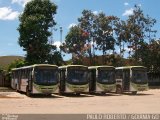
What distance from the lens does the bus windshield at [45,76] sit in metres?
33.5

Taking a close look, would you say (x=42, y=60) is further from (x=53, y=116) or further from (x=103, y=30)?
(x=53, y=116)

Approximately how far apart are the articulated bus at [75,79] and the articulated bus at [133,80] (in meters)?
4.69

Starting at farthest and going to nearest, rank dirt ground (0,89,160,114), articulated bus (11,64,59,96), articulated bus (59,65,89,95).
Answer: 1. articulated bus (59,65,89,95)
2. articulated bus (11,64,59,96)
3. dirt ground (0,89,160,114)

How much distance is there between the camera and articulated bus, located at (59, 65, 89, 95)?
35312 millimetres

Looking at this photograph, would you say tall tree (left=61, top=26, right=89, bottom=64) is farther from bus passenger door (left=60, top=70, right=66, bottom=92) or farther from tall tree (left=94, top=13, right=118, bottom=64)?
bus passenger door (left=60, top=70, right=66, bottom=92)

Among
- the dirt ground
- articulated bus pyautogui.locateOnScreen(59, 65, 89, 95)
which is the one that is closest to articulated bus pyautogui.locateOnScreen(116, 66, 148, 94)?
articulated bus pyautogui.locateOnScreen(59, 65, 89, 95)

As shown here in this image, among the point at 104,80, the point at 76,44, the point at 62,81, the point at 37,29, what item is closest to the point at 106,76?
the point at 104,80

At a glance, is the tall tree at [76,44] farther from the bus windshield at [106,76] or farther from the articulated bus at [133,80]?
the bus windshield at [106,76]

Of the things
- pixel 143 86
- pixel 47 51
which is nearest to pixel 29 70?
pixel 143 86

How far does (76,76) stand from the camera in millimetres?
35719

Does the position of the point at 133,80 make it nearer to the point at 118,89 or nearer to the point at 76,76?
the point at 118,89

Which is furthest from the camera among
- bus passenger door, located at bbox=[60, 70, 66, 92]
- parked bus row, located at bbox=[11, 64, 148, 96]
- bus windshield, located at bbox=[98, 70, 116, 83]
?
bus windshield, located at bbox=[98, 70, 116, 83]

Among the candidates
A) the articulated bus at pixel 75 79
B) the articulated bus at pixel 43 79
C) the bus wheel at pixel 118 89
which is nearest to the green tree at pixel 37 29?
the bus wheel at pixel 118 89

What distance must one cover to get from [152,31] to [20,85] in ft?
90.9
